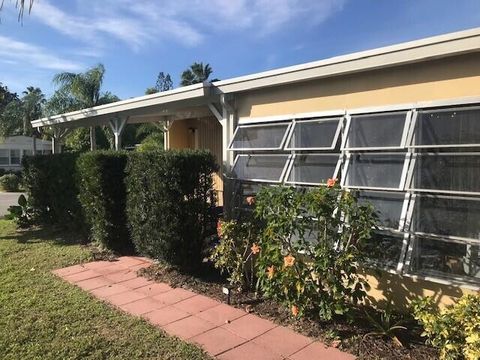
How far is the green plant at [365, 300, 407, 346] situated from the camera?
4.21 metres

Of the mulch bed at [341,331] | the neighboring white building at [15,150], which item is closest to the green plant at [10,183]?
the neighboring white building at [15,150]

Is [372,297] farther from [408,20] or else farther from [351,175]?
[408,20]

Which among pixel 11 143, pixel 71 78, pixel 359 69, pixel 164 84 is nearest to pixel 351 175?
pixel 359 69

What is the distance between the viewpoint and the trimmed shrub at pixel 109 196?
7875 millimetres

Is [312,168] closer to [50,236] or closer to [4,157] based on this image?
[50,236]

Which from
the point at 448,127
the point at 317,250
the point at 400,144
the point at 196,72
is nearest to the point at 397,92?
the point at 400,144

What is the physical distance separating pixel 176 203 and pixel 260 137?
1.62 meters

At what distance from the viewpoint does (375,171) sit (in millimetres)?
4910

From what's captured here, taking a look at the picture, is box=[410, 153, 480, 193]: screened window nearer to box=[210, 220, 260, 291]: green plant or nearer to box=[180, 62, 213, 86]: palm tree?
box=[210, 220, 260, 291]: green plant

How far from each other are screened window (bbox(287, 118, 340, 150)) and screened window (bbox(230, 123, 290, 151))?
19 cm

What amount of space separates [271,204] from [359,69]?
6.14 ft

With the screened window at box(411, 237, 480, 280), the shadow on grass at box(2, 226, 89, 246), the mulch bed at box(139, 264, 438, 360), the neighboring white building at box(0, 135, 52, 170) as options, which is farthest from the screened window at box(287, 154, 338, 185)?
the neighboring white building at box(0, 135, 52, 170)

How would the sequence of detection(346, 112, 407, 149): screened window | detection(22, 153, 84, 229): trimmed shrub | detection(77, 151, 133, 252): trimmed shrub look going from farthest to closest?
detection(22, 153, 84, 229): trimmed shrub, detection(77, 151, 133, 252): trimmed shrub, detection(346, 112, 407, 149): screened window

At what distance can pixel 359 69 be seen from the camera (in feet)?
16.2
